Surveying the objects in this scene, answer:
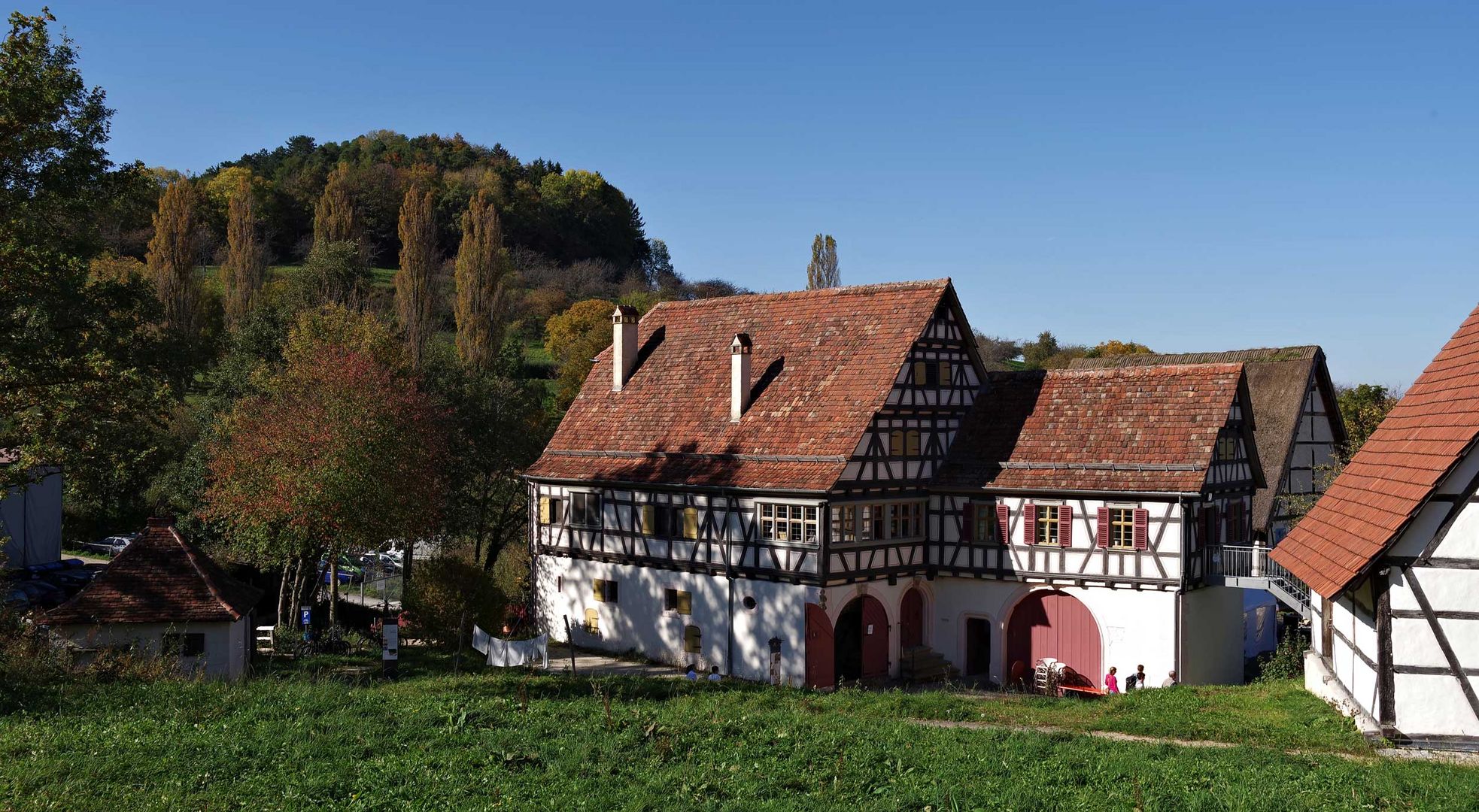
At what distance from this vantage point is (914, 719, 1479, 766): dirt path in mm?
16266

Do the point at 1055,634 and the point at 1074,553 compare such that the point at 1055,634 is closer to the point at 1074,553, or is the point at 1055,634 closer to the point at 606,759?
the point at 1074,553

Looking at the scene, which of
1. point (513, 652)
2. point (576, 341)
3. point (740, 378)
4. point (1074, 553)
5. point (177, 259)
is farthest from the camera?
point (576, 341)

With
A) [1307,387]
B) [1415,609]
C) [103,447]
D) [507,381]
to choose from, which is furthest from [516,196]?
[1415,609]

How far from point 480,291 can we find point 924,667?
122ft

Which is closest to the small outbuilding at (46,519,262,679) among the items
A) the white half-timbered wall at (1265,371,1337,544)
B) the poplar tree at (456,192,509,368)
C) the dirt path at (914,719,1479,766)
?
the dirt path at (914,719,1479,766)

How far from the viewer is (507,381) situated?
5041cm

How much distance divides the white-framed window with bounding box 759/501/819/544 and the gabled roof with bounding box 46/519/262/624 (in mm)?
11619

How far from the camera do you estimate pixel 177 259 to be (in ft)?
202

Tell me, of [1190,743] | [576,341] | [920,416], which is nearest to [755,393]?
[920,416]

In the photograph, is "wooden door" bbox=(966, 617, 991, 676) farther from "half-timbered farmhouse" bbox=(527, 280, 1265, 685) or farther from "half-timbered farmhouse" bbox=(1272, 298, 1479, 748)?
"half-timbered farmhouse" bbox=(1272, 298, 1479, 748)

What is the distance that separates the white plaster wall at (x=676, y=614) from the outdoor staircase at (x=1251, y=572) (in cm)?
948

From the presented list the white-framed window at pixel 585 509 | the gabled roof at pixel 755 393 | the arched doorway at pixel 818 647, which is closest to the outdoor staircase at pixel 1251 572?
the gabled roof at pixel 755 393

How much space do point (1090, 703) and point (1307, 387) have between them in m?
18.8

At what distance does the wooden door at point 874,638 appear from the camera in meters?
29.5
